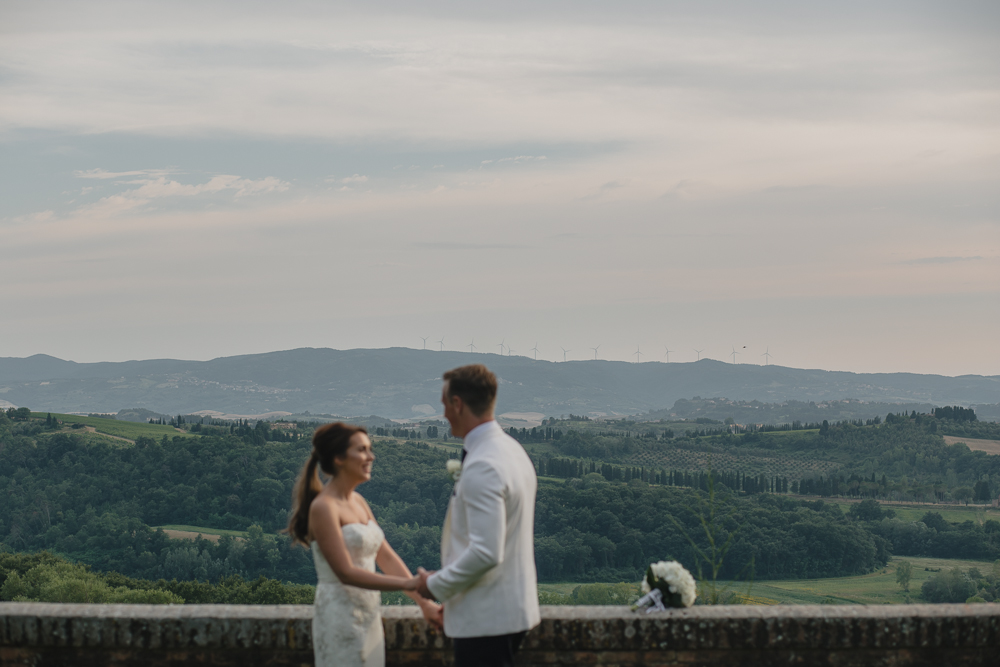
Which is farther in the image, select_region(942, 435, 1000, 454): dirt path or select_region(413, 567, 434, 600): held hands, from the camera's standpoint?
select_region(942, 435, 1000, 454): dirt path

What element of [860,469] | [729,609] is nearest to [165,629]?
[729,609]

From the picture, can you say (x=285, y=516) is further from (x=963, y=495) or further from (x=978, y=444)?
(x=978, y=444)

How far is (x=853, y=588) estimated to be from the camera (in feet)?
348

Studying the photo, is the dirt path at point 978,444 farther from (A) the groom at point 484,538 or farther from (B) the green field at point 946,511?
(A) the groom at point 484,538

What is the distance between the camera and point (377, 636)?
450 cm

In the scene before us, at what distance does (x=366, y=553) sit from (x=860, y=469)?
18718cm

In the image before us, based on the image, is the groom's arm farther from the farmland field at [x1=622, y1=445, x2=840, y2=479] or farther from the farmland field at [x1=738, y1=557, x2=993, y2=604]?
the farmland field at [x1=622, y1=445, x2=840, y2=479]

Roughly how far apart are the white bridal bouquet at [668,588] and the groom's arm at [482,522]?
55.0 inches

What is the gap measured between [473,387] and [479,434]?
0.22 meters

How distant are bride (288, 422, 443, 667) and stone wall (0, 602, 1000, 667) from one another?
0.37 m

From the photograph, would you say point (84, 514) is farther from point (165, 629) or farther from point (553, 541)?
point (165, 629)

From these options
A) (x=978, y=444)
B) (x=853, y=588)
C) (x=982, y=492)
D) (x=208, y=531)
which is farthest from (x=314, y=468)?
(x=978, y=444)

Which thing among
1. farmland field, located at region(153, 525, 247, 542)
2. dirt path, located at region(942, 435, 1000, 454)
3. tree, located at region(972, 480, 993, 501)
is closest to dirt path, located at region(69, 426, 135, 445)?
farmland field, located at region(153, 525, 247, 542)

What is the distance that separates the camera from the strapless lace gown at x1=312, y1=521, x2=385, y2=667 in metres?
4.39
